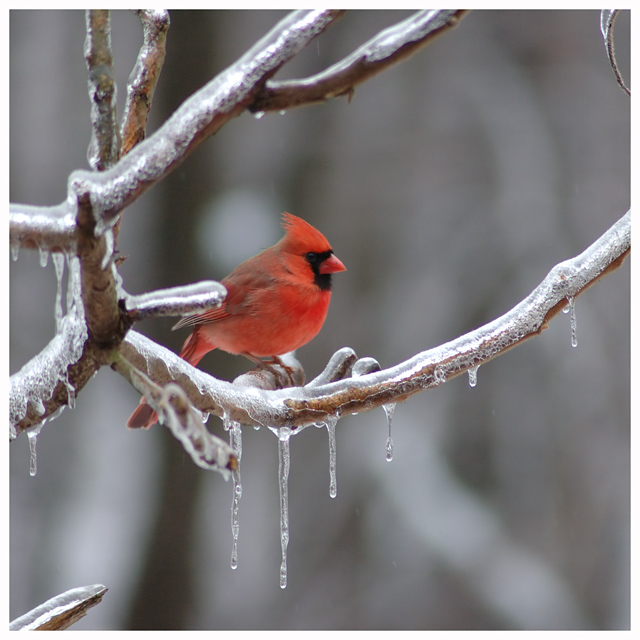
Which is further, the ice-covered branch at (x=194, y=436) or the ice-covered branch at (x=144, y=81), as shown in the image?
the ice-covered branch at (x=144, y=81)

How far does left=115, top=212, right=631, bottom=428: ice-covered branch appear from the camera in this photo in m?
1.40

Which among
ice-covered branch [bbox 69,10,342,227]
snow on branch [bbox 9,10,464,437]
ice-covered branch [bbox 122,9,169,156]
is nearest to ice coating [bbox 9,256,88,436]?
snow on branch [bbox 9,10,464,437]

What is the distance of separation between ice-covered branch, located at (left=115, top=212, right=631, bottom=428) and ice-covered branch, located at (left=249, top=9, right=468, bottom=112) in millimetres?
658

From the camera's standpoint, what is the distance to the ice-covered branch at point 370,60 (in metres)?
0.79

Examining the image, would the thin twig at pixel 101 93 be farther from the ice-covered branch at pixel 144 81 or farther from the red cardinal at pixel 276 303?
the red cardinal at pixel 276 303

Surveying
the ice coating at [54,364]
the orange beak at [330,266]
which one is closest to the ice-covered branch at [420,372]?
the ice coating at [54,364]

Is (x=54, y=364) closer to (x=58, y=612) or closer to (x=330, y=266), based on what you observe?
(x=58, y=612)

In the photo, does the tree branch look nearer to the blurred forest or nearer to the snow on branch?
the snow on branch

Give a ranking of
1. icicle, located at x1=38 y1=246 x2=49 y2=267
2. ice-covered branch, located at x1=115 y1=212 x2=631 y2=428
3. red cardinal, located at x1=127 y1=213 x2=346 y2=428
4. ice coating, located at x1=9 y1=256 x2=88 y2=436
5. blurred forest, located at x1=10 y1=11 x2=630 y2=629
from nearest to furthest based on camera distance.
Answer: icicle, located at x1=38 y1=246 x2=49 y2=267 → ice coating, located at x1=9 y1=256 x2=88 y2=436 → ice-covered branch, located at x1=115 y1=212 x2=631 y2=428 → red cardinal, located at x1=127 y1=213 x2=346 y2=428 → blurred forest, located at x1=10 y1=11 x2=630 y2=629

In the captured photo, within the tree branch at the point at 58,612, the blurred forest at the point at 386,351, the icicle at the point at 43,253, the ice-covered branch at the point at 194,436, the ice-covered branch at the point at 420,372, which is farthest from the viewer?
the blurred forest at the point at 386,351

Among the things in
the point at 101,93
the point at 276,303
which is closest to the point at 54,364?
the point at 101,93

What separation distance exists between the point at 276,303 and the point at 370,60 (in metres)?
1.41

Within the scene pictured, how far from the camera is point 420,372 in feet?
4.82

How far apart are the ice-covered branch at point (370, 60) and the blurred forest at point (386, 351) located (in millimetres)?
2943
